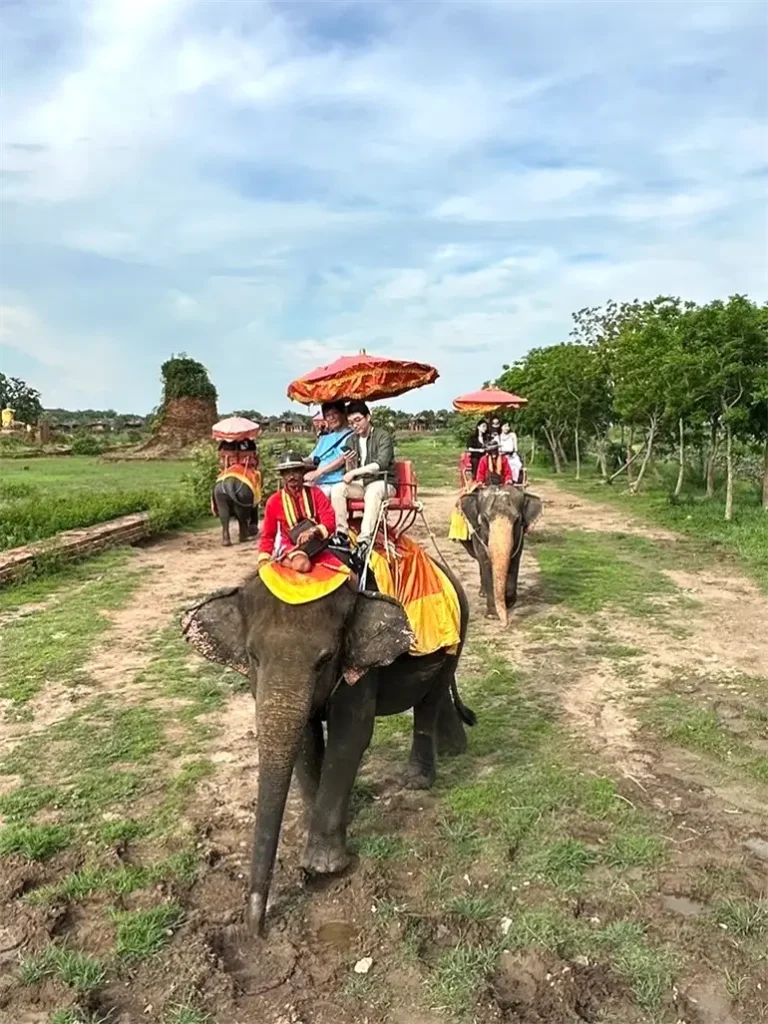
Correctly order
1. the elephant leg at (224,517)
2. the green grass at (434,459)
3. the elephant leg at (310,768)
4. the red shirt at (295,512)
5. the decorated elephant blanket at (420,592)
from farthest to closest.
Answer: the green grass at (434,459)
the elephant leg at (224,517)
the decorated elephant blanket at (420,592)
the elephant leg at (310,768)
the red shirt at (295,512)

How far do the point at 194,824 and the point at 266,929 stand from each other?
108 cm

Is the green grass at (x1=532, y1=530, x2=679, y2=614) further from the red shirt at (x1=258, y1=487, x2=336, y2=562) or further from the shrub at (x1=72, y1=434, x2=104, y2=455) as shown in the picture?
the shrub at (x1=72, y1=434, x2=104, y2=455)

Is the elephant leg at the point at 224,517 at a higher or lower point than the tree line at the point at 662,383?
lower

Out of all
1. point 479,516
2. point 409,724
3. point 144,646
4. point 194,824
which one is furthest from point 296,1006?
point 479,516

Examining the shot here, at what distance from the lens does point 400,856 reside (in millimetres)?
4352

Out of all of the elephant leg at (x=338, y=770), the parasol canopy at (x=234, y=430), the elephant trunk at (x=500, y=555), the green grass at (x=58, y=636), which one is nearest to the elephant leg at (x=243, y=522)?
the parasol canopy at (x=234, y=430)

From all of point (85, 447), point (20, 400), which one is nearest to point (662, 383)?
point (85, 447)

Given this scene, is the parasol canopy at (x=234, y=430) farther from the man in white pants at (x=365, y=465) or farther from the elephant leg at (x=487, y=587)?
the man in white pants at (x=365, y=465)

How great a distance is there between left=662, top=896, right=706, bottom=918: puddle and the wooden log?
29.0ft

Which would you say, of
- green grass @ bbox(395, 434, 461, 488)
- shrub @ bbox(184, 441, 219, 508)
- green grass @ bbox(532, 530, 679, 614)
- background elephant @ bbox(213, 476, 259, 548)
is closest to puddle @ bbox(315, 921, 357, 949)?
green grass @ bbox(532, 530, 679, 614)

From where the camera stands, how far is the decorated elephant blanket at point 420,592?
4852mm

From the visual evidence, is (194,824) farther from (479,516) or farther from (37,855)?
(479,516)

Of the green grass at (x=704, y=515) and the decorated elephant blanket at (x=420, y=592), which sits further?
the green grass at (x=704, y=515)

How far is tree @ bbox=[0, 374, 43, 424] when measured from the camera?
194 feet
